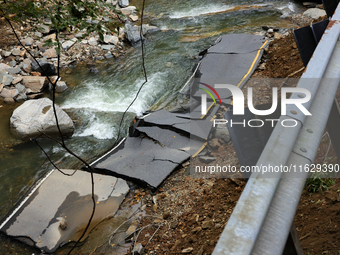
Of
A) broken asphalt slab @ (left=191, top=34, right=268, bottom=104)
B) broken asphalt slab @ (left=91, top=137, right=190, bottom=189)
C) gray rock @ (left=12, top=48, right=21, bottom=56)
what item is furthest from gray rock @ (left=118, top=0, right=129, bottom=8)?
broken asphalt slab @ (left=91, top=137, right=190, bottom=189)

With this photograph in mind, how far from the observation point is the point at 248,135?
2.37 m

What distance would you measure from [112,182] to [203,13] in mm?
9761

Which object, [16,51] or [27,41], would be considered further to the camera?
[27,41]

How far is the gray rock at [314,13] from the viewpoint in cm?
994

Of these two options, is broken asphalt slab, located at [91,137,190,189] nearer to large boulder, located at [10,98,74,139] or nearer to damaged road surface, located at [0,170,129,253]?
damaged road surface, located at [0,170,129,253]

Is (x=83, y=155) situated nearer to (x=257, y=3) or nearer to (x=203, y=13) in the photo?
(x=203, y=13)

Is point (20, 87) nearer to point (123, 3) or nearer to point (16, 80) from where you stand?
point (16, 80)

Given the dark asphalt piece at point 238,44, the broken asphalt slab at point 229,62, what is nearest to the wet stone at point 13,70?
the broken asphalt slab at point 229,62

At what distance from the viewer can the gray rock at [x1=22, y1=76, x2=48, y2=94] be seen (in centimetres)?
777

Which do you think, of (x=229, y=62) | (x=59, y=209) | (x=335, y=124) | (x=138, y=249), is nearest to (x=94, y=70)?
(x=229, y=62)

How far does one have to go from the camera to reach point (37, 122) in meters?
6.07

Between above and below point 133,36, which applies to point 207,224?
below

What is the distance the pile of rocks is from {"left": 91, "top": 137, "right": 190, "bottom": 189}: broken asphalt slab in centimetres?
334

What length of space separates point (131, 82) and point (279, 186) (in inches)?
291
